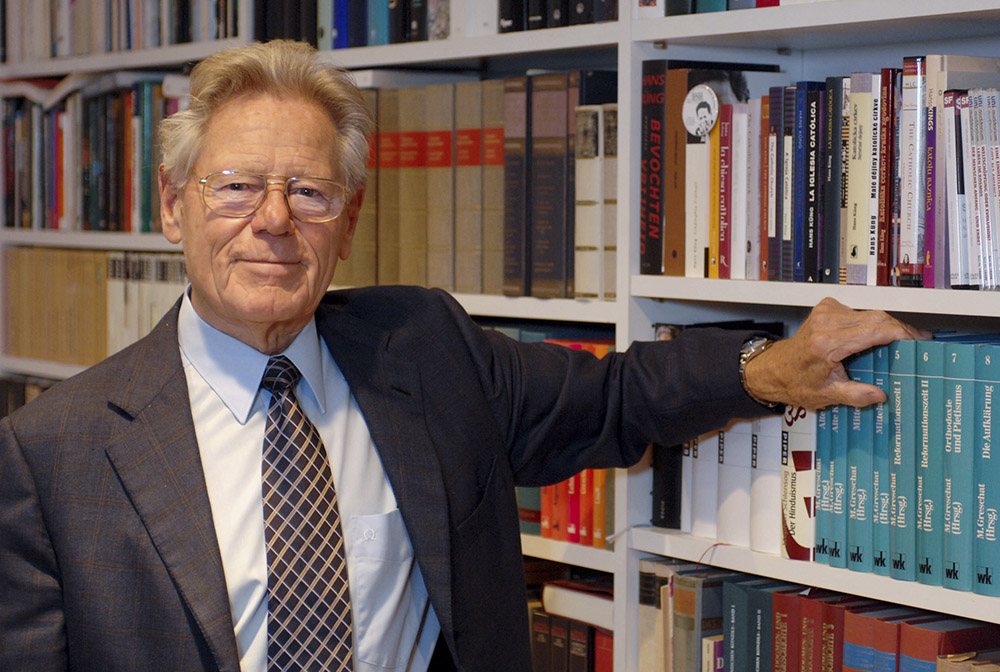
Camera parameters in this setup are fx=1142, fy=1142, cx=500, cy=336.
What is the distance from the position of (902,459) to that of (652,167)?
22.0 inches

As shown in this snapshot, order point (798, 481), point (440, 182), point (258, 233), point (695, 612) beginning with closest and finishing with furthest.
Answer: point (258, 233)
point (798, 481)
point (695, 612)
point (440, 182)

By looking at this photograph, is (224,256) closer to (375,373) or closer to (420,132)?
(375,373)

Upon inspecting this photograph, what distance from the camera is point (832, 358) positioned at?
1.42 metres

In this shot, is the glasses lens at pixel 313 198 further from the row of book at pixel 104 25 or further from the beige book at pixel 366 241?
the row of book at pixel 104 25

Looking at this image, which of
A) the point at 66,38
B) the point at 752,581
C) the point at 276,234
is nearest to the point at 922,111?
the point at 752,581

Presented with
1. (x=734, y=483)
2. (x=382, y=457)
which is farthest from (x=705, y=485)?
(x=382, y=457)

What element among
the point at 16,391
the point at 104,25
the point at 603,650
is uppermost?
the point at 104,25

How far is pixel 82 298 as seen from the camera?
2713 millimetres

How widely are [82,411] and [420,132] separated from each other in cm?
84

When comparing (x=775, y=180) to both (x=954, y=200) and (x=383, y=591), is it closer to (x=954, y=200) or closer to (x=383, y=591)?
(x=954, y=200)

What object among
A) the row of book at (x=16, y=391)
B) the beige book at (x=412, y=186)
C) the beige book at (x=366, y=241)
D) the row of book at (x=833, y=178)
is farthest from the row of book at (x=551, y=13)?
the row of book at (x=16, y=391)

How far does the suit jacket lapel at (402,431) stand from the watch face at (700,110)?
1.74ft

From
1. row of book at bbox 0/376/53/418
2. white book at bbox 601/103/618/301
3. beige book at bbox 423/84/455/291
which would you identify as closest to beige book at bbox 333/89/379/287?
beige book at bbox 423/84/455/291

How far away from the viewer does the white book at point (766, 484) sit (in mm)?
1590
